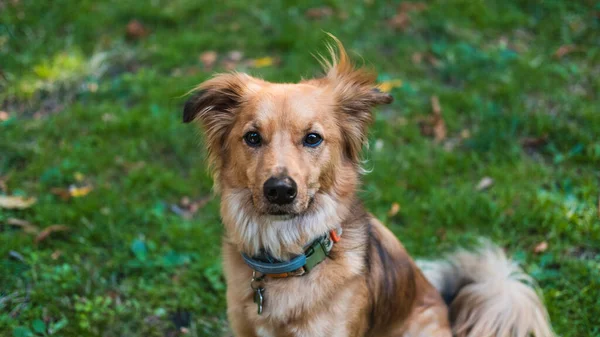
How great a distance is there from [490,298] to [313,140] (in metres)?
1.34

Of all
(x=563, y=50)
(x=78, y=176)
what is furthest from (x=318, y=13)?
(x=78, y=176)

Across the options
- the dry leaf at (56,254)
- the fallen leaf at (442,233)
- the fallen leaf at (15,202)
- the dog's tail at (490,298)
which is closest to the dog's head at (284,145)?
the dog's tail at (490,298)

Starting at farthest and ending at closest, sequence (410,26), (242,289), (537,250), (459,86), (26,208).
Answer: (410,26) → (459,86) → (26,208) → (537,250) → (242,289)

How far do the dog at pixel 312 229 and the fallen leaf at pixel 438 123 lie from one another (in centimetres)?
207

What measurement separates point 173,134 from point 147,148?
0.83 ft

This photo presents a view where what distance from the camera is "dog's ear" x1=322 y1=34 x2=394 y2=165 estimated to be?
285 centimetres

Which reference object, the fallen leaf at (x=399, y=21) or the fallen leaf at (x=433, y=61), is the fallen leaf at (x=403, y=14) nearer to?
the fallen leaf at (x=399, y=21)

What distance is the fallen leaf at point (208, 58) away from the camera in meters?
5.87

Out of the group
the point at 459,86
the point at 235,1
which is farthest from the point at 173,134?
the point at 459,86

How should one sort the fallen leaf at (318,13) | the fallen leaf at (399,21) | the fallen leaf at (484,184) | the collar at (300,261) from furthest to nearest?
1. the fallen leaf at (318,13)
2. the fallen leaf at (399,21)
3. the fallen leaf at (484,184)
4. the collar at (300,261)

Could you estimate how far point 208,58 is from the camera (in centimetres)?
593

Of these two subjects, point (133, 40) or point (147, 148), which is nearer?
point (147, 148)

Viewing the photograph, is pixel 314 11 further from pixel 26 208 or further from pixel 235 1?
pixel 26 208

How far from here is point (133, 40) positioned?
619 centimetres
